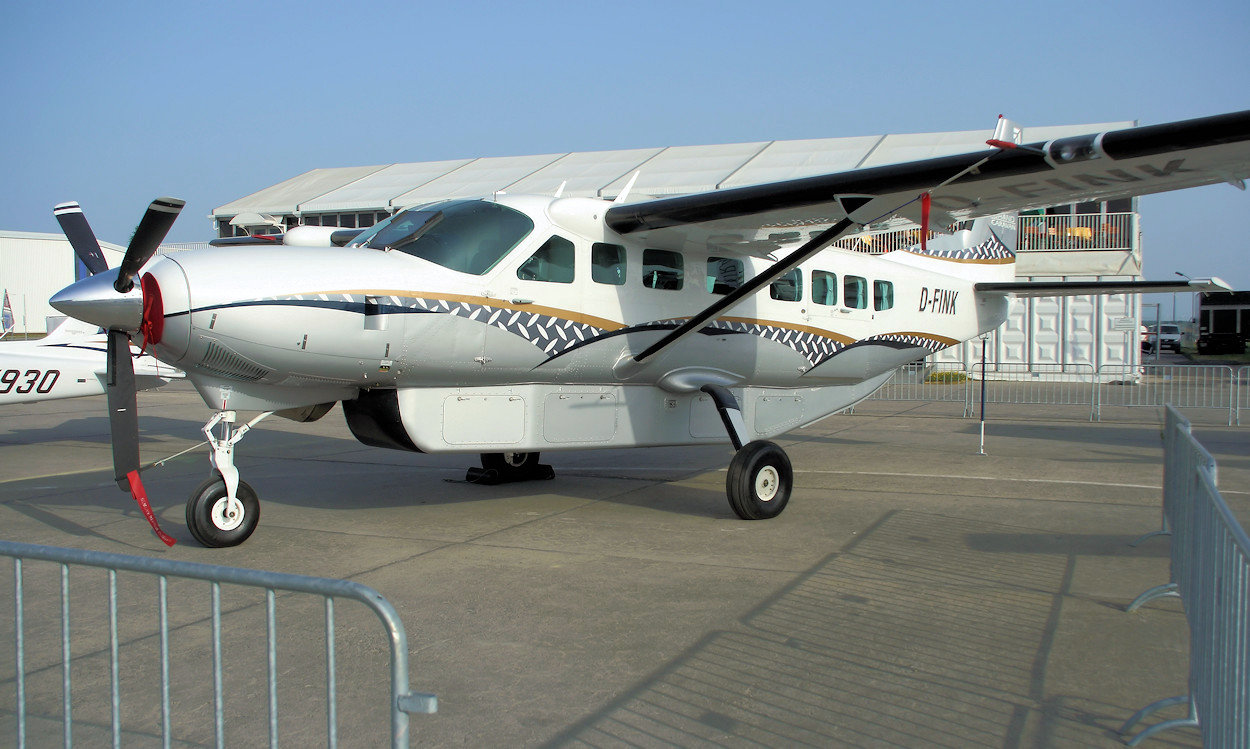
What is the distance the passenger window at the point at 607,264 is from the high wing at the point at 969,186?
215mm

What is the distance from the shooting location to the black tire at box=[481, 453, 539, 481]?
31.2 ft

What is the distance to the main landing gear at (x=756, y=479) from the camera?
755 centimetres

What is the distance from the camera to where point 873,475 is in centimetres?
1012

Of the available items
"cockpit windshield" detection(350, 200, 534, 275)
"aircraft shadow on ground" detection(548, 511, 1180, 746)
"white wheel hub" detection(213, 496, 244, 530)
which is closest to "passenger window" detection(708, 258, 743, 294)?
"cockpit windshield" detection(350, 200, 534, 275)

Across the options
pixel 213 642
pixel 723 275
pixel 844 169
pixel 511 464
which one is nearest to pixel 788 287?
pixel 723 275

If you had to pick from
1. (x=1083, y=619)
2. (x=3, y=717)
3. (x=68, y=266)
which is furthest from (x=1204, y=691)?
(x=68, y=266)

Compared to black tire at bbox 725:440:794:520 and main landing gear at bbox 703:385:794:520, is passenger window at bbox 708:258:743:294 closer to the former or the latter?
main landing gear at bbox 703:385:794:520

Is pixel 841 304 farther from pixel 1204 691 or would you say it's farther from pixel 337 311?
pixel 1204 691

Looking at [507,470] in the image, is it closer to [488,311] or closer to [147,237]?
[488,311]

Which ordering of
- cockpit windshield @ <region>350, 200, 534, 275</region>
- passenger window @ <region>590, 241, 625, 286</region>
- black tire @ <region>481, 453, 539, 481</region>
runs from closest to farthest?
cockpit windshield @ <region>350, 200, 534, 275</region>, passenger window @ <region>590, 241, 625, 286</region>, black tire @ <region>481, 453, 539, 481</region>

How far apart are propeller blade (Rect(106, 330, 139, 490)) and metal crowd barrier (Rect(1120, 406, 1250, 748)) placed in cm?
616

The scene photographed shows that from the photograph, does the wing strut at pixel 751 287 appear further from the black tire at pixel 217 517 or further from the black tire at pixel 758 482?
the black tire at pixel 217 517

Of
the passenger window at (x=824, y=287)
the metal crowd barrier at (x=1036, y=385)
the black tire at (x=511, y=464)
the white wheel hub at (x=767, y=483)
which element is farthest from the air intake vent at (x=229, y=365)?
the metal crowd barrier at (x=1036, y=385)

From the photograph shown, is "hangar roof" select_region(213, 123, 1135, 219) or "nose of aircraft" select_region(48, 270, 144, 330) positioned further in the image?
"hangar roof" select_region(213, 123, 1135, 219)
